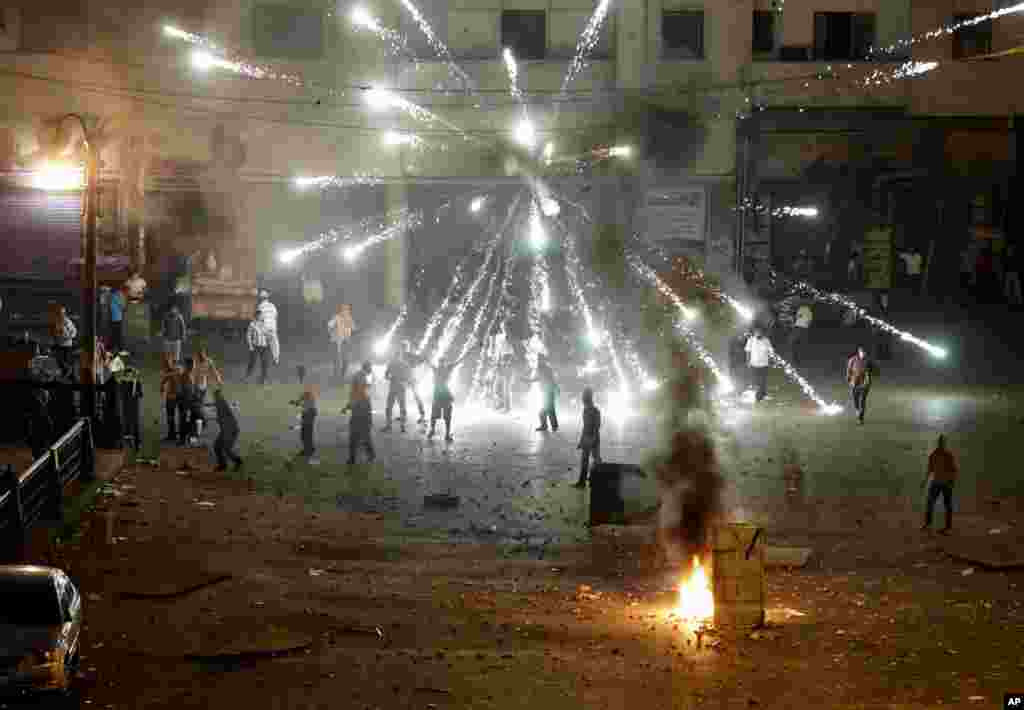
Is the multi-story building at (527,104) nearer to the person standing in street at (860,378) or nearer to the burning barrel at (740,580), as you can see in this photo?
the person standing in street at (860,378)

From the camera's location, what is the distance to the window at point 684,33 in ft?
131

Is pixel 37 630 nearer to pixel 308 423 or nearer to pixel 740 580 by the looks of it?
pixel 740 580

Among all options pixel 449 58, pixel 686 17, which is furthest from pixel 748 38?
pixel 449 58

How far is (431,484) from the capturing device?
21922mm

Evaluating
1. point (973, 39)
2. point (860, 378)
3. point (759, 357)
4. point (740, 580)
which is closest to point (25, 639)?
point (740, 580)

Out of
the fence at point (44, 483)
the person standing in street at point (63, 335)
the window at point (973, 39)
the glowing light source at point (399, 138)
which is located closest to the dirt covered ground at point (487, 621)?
the fence at point (44, 483)

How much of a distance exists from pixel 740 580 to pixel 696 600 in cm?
130

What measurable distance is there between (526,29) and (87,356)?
69.1 ft

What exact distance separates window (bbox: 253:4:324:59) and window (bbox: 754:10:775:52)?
11569 millimetres

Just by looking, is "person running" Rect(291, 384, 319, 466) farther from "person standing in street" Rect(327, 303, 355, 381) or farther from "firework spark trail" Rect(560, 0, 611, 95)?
"firework spark trail" Rect(560, 0, 611, 95)

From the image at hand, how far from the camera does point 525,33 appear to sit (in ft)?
131

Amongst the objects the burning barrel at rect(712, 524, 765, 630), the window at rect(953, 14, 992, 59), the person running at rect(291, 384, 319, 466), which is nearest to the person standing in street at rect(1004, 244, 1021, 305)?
the window at rect(953, 14, 992, 59)

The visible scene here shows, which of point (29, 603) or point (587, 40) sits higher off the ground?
point (587, 40)

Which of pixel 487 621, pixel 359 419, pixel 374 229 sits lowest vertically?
pixel 487 621
